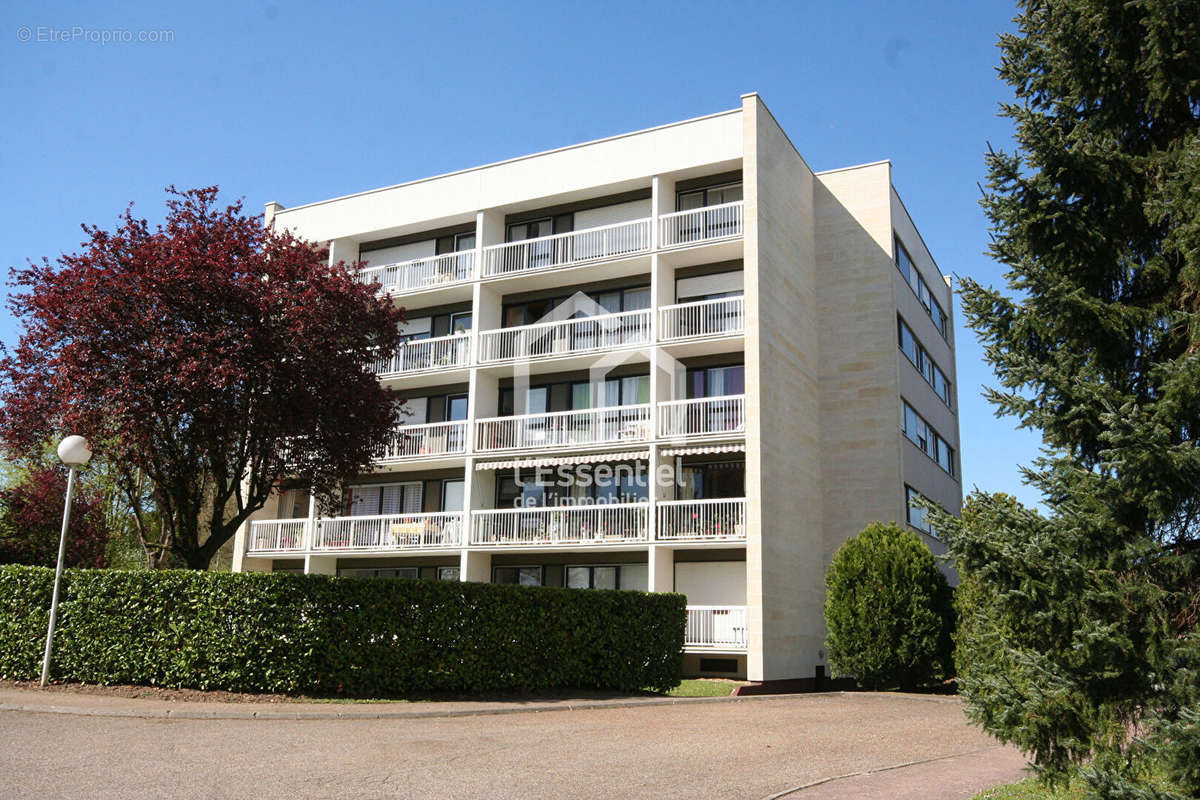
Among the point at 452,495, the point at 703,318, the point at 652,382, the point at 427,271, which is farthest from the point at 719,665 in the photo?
the point at 427,271

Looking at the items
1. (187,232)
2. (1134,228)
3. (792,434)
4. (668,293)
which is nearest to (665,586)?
(792,434)

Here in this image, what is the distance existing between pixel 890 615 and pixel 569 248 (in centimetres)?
1419

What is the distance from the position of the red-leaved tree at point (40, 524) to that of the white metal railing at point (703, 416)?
19204mm

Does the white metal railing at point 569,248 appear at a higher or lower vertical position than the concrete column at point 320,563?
higher

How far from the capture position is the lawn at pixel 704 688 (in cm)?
2163

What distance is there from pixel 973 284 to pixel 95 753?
981 centimetres

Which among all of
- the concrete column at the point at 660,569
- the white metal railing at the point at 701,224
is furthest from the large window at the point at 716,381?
the concrete column at the point at 660,569

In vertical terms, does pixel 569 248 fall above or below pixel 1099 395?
above

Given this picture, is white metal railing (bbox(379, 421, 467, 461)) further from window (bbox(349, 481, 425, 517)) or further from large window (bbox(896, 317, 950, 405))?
large window (bbox(896, 317, 950, 405))

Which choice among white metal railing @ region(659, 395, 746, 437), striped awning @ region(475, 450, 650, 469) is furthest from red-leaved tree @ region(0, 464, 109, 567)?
white metal railing @ region(659, 395, 746, 437)

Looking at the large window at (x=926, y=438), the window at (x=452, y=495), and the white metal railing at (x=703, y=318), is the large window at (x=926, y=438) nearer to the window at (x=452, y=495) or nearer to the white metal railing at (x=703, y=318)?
the white metal railing at (x=703, y=318)

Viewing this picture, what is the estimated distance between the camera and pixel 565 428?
93.4ft

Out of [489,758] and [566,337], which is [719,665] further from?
[489,758]

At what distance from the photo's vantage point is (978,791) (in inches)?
357
